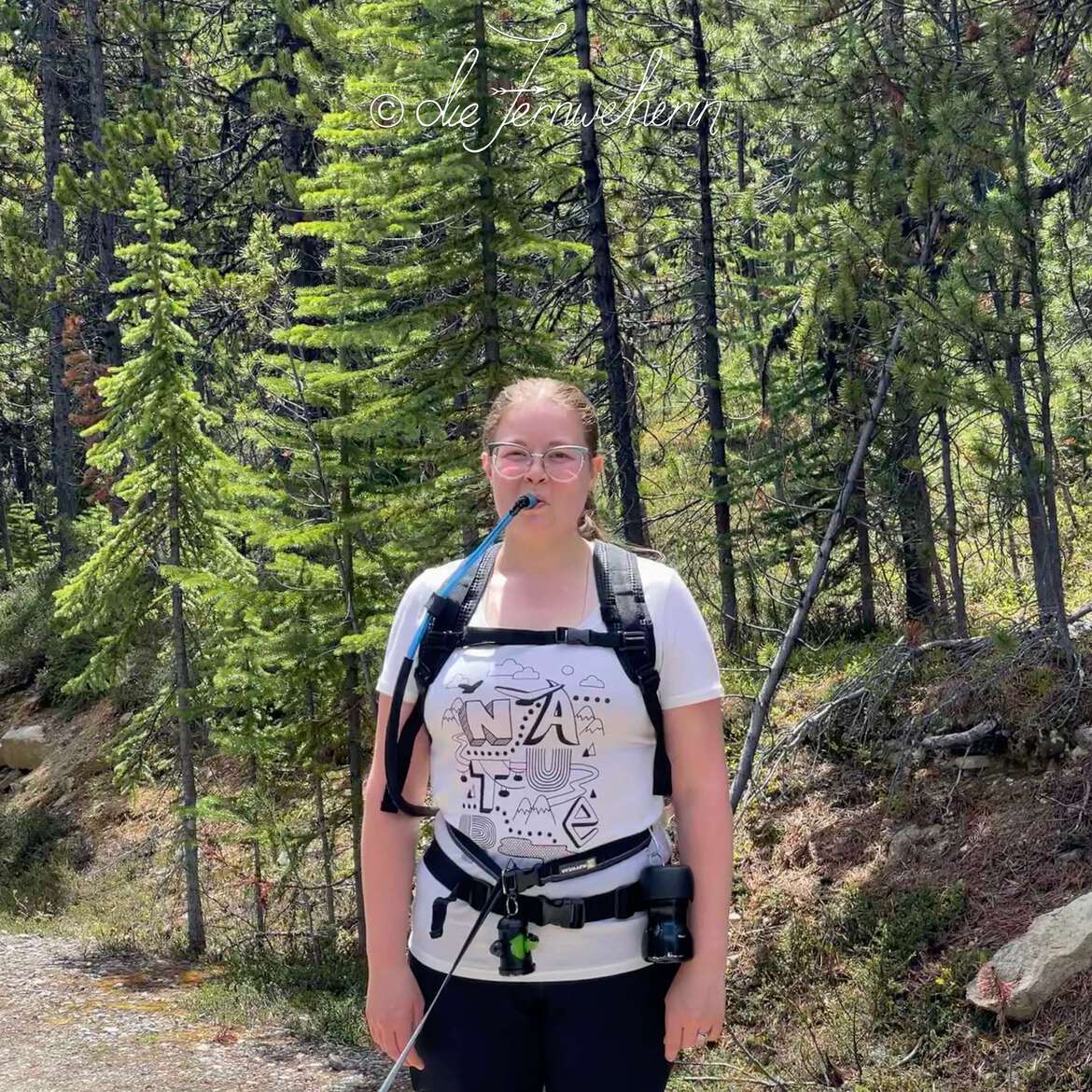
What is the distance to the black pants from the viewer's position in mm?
2420

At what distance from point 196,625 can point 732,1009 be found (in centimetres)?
726

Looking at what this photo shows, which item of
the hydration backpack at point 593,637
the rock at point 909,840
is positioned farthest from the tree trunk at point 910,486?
the hydration backpack at point 593,637

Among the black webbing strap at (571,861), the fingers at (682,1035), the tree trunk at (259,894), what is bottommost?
the tree trunk at (259,894)

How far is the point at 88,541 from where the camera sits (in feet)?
62.6

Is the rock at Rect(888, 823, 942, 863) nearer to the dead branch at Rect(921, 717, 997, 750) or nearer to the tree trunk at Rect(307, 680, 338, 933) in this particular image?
the dead branch at Rect(921, 717, 997, 750)

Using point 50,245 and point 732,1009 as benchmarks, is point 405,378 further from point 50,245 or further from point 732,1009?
point 50,245

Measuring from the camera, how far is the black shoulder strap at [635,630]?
2406 mm

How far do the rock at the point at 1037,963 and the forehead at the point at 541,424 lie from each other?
467cm

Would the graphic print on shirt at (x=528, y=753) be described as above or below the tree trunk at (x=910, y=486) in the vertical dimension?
below

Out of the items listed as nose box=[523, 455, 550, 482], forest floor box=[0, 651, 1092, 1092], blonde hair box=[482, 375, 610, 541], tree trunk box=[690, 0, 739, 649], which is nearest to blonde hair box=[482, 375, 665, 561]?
blonde hair box=[482, 375, 610, 541]

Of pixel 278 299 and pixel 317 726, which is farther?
pixel 278 299

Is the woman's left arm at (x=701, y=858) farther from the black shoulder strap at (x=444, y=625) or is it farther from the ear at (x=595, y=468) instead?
the ear at (x=595, y=468)

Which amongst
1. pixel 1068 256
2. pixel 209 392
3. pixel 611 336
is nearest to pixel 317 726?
pixel 611 336

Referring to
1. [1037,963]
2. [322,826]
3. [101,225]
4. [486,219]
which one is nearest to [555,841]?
[1037,963]
